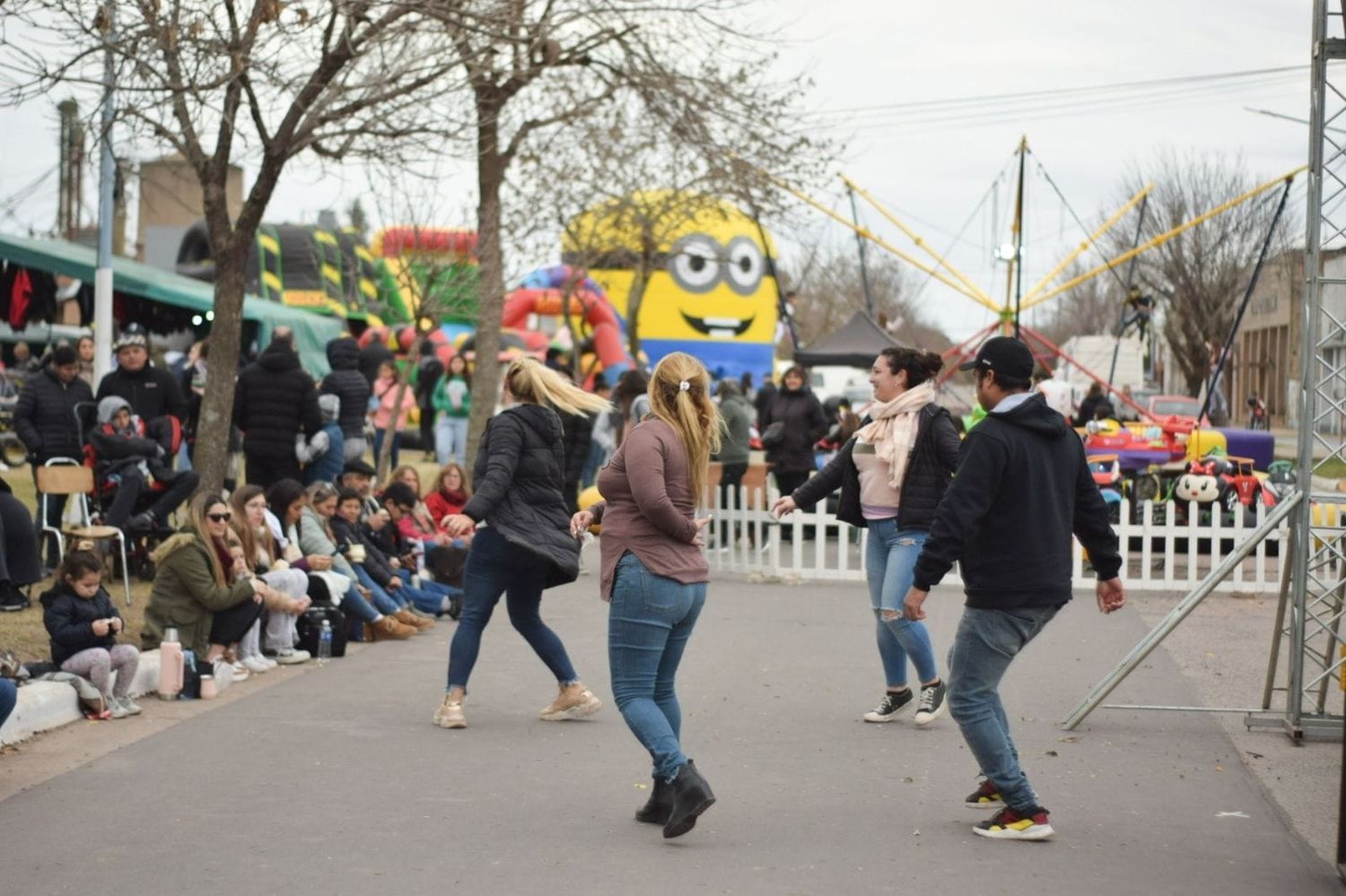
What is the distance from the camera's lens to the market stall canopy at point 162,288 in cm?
1984

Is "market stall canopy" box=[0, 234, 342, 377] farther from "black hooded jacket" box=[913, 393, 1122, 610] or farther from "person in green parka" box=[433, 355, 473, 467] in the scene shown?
"black hooded jacket" box=[913, 393, 1122, 610]

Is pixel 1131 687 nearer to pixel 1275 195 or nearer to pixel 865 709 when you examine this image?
pixel 865 709

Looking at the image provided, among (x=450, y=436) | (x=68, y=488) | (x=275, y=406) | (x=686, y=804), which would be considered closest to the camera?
(x=686, y=804)

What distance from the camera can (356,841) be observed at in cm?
625

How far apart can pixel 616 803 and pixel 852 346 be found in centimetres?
2518

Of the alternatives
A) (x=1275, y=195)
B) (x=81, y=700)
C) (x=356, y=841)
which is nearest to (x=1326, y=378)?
(x=356, y=841)

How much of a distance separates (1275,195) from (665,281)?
13.6 metres

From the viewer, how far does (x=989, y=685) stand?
6434 mm

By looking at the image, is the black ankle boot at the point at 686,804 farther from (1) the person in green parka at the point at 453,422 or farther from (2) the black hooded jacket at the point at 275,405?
(1) the person in green parka at the point at 453,422

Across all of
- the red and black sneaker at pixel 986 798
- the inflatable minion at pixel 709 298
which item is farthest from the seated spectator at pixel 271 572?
the inflatable minion at pixel 709 298

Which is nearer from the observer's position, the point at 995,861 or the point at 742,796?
the point at 995,861

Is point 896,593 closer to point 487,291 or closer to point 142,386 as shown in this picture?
point 142,386

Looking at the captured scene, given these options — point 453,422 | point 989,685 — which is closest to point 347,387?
point 453,422

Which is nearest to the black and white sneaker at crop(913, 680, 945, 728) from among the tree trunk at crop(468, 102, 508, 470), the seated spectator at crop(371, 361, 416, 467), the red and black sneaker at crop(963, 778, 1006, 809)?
the red and black sneaker at crop(963, 778, 1006, 809)
